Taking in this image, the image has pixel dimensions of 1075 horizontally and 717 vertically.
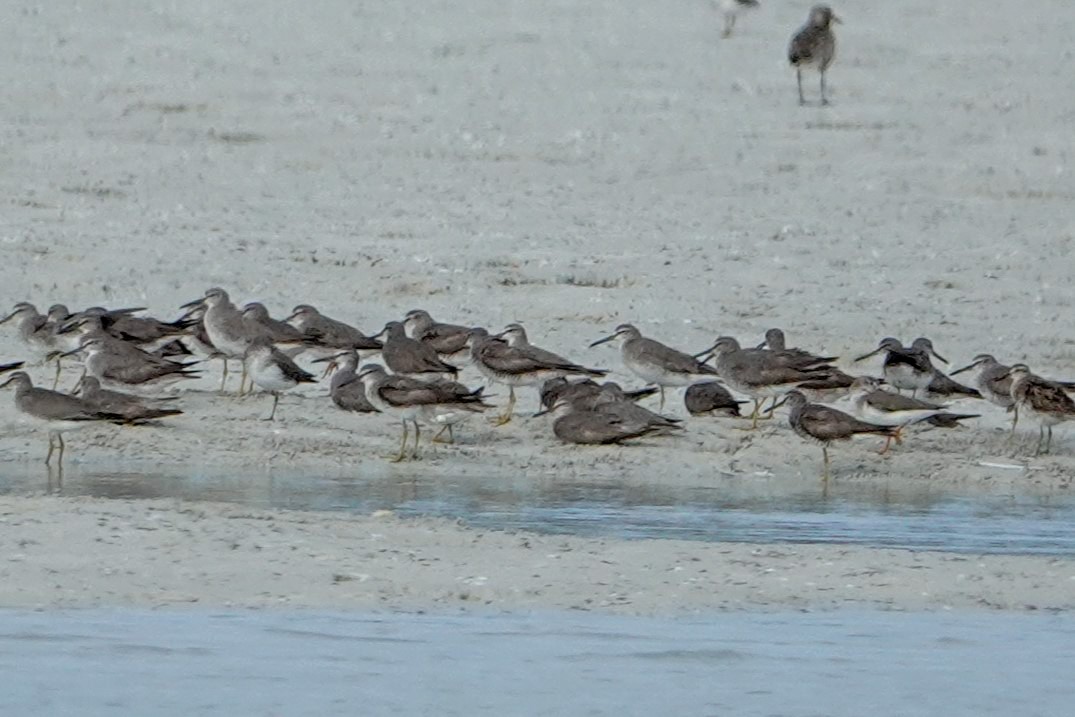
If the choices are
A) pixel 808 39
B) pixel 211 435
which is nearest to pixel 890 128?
pixel 808 39

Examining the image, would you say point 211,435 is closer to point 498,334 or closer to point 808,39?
point 498,334

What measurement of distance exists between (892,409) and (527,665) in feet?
20.9

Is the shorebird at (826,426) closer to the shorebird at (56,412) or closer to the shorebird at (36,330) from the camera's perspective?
the shorebird at (56,412)

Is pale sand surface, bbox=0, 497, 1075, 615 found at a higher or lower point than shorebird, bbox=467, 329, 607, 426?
lower

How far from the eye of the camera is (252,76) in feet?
79.2

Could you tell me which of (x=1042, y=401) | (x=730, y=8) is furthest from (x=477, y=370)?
(x=730, y=8)

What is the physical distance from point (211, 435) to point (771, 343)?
396cm

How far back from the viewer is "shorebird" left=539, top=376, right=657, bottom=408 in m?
14.8

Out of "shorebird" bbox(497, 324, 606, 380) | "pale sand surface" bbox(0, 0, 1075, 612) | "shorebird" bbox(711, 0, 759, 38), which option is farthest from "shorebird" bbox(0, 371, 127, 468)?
"shorebird" bbox(711, 0, 759, 38)

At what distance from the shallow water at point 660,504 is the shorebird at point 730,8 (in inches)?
528

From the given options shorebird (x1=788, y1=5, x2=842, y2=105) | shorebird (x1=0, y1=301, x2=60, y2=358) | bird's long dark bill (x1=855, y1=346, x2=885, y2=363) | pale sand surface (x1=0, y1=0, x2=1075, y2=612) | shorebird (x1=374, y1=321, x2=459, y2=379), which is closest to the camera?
pale sand surface (x1=0, y1=0, x2=1075, y2=612)

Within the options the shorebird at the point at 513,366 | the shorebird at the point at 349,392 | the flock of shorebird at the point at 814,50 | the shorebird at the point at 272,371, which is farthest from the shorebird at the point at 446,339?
the flock of shorebird at the point at 814,50

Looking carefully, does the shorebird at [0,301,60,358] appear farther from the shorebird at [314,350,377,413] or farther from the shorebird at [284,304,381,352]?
the shorebird at [314,350,377,413]

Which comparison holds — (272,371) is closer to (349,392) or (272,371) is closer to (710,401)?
(349,392)
